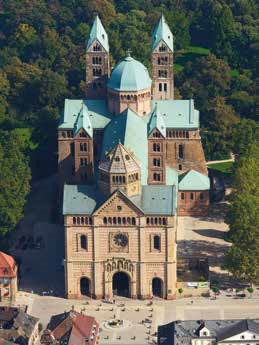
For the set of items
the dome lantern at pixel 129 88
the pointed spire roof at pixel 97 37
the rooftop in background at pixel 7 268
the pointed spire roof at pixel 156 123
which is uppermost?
the pointed spire roof at pixel 97 37

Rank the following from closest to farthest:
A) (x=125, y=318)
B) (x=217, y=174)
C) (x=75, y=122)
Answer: (x=125, y=318), (x=75, y=122), (x=217, y=174)

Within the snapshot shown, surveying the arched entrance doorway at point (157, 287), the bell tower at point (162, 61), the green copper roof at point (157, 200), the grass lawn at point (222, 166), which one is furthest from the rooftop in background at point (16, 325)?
the grass lawn at point (222, 166)

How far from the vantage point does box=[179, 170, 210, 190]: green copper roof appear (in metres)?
170

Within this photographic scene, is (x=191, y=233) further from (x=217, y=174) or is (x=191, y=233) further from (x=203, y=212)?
(x=217, y=174)

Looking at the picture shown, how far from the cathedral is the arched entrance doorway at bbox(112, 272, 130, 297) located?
14 centimetres

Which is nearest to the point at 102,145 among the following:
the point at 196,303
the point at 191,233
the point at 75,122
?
the point at 75,122

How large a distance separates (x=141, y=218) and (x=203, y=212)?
97.2 ft

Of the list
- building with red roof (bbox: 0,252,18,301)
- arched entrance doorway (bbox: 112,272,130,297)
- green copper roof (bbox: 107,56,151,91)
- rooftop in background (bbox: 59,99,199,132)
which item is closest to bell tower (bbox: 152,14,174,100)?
rooftop in background (bbox: 59,99,199,132)

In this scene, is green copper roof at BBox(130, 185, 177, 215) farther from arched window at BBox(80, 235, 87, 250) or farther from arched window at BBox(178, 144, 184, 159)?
arched window at BBox(178, 144, 184, 159)

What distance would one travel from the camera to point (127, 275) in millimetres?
146875

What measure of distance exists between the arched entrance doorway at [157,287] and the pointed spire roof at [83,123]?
1041 inches

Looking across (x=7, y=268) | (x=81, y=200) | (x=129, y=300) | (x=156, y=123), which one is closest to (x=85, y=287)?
(x=129, y=300)

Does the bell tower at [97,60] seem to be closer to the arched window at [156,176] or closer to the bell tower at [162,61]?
the bell tower at [162,61]

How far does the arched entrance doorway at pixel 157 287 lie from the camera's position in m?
147
